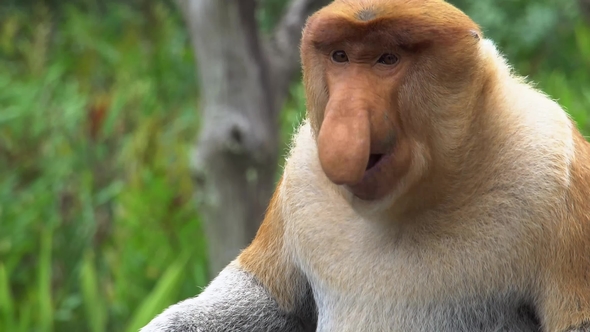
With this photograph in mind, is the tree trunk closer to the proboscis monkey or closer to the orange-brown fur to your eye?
the proboscis monkey

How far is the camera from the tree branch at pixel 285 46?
372 cm

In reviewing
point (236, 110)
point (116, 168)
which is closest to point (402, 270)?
point (236, 110)

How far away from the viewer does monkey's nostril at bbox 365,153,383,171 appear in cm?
167

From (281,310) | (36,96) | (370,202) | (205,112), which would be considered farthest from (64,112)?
(370,202)

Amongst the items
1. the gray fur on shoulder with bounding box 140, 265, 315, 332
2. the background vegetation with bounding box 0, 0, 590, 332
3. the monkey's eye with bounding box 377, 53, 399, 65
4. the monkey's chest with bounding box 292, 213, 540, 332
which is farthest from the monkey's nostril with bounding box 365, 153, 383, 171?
the background vegetation with bounding box 0, 0, 590, 332

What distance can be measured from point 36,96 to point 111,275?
1.80 meters

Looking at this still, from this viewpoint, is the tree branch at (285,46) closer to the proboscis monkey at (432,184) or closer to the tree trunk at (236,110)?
the tree trunk at (236,110)

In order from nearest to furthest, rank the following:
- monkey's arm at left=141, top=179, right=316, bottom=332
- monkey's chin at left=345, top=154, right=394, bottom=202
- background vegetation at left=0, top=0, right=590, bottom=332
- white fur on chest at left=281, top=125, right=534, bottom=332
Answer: monkey's chin at left=345, top=154, right=394, bottom=202 → white fur on chest at left=281, top=125, right=534, bottom=332 → monkey's arm at left=141, top=179, right=316, bottom=332 → background vegetation at left=0, top=0, right=590, bottom=332

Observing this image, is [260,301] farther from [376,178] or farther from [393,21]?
[393,21]

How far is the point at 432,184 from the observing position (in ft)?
5.90

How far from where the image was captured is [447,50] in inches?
67.1

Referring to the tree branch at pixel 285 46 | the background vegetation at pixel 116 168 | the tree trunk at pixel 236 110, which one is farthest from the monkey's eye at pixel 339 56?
the background vegetation at pixel 116 168

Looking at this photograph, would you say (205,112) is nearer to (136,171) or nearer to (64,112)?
(136,171)

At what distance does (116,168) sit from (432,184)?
3.60 m
